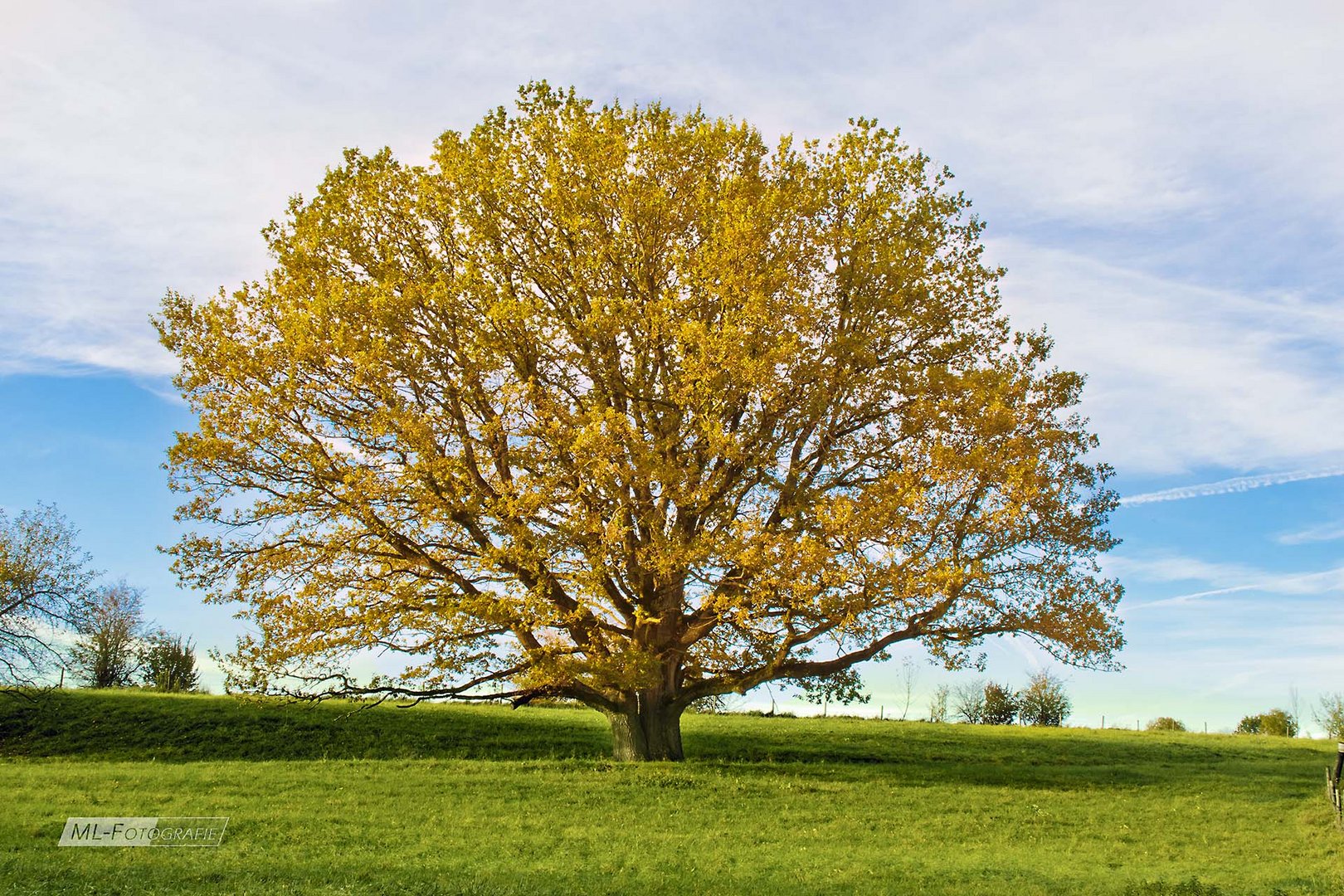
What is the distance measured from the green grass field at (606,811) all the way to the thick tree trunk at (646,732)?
79 cm

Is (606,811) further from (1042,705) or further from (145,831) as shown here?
(1042,705)

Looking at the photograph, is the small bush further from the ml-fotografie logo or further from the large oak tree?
the ml-fotografie logo

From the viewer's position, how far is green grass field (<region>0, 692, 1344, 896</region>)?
12516 millimetres

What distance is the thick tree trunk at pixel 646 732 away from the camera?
2212 centimetres

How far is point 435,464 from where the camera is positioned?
61.5 feet

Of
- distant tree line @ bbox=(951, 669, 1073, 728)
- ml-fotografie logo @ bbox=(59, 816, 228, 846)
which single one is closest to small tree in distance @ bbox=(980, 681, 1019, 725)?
distant tree line @ bbox=(951, 669, 1073, 728)

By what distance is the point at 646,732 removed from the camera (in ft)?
72.7

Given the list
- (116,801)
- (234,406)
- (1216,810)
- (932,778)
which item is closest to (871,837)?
(932,778)

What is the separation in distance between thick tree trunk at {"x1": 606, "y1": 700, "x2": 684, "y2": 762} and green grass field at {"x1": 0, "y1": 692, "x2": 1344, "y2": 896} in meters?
0.79

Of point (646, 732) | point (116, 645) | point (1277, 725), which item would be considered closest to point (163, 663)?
point (116, 645)

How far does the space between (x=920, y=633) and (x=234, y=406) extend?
15.6 m

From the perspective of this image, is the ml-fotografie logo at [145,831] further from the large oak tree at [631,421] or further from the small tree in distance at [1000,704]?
the small tree in distance at [1000,704]

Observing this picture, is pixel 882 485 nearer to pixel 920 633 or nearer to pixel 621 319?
pixel 920 633

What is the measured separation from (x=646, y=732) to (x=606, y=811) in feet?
18.6
